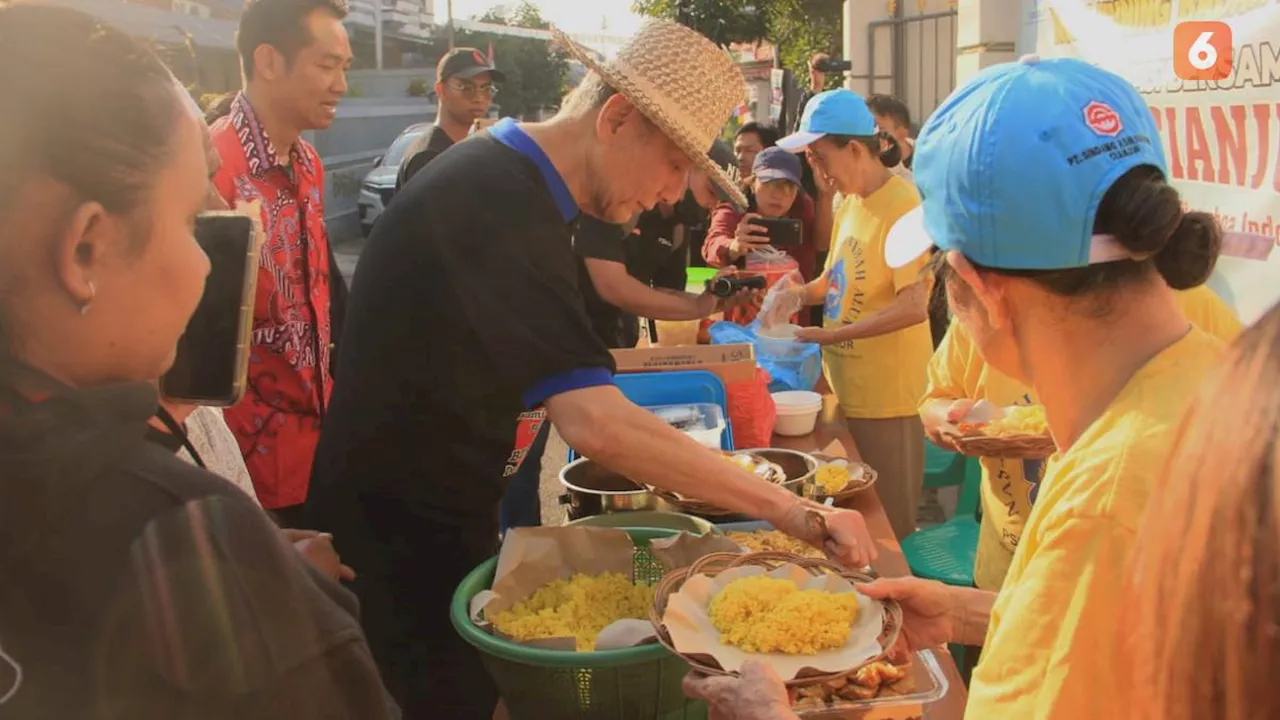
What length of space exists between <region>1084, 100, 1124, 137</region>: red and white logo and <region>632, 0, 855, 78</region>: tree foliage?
1621 centimetres

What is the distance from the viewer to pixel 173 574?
2.73 ft

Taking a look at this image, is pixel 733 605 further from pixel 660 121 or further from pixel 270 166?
pixel 270 166

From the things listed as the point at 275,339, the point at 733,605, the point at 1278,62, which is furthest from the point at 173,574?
the point at 1278,62

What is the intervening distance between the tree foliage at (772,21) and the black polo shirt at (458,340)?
612 inches

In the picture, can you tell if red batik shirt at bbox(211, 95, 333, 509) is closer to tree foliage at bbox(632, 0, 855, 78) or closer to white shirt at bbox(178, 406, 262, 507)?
white shirt at bbox(178, 406, 262, 507)

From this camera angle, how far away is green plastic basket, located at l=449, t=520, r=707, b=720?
1.63m

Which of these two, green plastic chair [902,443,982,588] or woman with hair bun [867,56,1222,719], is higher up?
woman with hair bun [867,56,1222,719]

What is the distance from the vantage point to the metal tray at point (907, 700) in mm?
1697

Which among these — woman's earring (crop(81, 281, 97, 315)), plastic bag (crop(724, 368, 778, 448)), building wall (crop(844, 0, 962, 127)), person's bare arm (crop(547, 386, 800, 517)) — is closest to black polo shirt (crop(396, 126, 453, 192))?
plastic bag (crop(724, 368, 778, 448))

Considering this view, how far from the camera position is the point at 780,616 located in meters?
1.67

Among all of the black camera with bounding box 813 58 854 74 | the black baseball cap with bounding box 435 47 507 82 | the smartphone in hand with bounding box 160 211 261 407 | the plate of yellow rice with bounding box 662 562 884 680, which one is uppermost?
the black camera with bounding box 813 58 854 74

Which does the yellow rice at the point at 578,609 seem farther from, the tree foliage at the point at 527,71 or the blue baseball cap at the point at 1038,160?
the tree foliage at the point at 527,71

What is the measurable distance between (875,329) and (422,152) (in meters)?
2.59

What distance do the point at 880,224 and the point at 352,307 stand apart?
7.80 feet
